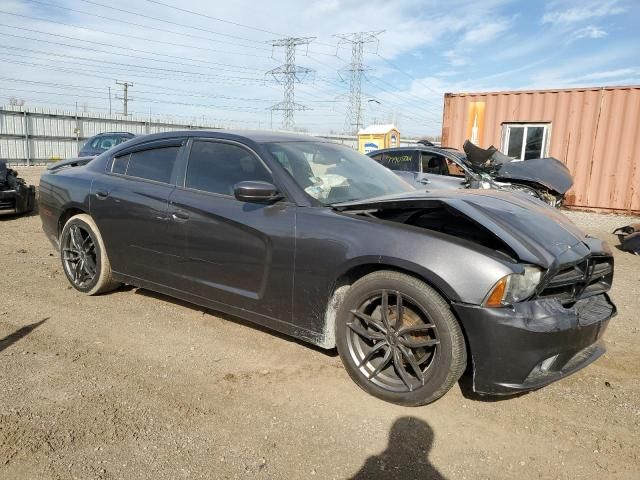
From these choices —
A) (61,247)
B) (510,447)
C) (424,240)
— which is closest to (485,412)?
(510,447)

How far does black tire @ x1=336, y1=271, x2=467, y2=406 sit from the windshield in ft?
2.41

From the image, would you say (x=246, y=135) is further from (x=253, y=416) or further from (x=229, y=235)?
(x=253, y=416)

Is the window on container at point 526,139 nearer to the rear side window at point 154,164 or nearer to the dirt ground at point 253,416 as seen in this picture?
the dirt ground at point 253,416

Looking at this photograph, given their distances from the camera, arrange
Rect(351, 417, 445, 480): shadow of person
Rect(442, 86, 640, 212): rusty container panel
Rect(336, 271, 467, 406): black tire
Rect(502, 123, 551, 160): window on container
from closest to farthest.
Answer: Rect(351, 417, 445, 480): shadow of person
Rect(336, 271, 467, 406): black tire
Rect(442, 86, 640, 212): rusty container panel
Rect(502, 123, 551, 160): window on container

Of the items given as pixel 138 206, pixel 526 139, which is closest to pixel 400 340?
pixel 138 206

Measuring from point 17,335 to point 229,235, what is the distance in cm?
177

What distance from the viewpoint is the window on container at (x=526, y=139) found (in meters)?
12.1

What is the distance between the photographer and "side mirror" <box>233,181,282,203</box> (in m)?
2.96

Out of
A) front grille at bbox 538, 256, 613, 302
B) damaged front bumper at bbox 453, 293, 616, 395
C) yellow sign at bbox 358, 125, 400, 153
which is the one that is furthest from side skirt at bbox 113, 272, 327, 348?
yellow sign at bbox 358, 125, 400, 153

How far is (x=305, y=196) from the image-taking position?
10.1 feet

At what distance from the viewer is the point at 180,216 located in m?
3.48

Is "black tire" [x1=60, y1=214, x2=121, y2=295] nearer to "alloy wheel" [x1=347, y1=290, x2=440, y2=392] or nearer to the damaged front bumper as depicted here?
"alloy wheel" [x1=347, y1=290, x2=440, y2=392]

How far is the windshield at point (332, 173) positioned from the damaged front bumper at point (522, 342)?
125cm

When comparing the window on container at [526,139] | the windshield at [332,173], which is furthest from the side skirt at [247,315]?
the window on container at [526,139]
